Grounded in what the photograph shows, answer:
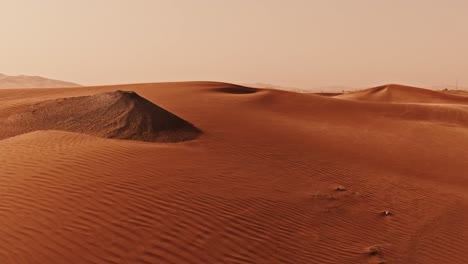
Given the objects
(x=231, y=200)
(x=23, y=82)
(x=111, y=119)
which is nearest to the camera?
(x=231, y=200)

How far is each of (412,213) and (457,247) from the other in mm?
1291

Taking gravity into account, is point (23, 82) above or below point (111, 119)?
above

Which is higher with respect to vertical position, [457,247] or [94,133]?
[94,133]

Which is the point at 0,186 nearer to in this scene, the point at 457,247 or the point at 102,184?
the point at 102,184

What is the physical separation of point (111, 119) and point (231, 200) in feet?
26.7

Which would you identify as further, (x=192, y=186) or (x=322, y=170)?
(x=322, y=170)

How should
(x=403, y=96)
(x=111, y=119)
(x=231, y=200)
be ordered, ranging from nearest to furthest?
(x=231, y=200)
(x=111, y=119)
(x=403, y=96)

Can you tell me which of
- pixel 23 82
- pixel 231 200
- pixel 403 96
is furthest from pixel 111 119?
pixel 23 82

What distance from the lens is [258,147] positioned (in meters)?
11.5

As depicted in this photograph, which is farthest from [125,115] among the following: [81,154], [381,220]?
[381,220]

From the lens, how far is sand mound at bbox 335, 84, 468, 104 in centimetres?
3819

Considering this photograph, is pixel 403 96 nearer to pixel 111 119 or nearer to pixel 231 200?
pixel 111 119

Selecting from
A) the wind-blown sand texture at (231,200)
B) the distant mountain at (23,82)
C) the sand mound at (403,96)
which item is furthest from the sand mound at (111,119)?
the distant mountain at (23,82)

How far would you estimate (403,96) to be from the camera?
41625mm
